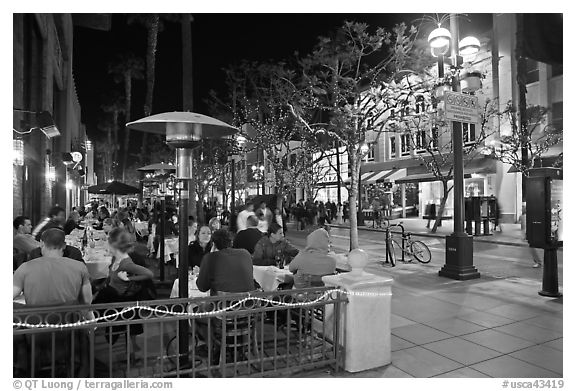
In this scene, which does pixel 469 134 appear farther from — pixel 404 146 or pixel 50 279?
pixel 50 279

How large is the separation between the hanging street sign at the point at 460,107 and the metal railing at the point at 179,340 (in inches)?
191

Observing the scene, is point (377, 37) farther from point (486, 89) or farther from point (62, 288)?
point (486, 89)

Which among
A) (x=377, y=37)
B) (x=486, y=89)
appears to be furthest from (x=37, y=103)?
(x=486, y=89)

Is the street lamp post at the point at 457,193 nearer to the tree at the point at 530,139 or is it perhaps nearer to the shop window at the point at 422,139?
the shop window at the point at 422,139

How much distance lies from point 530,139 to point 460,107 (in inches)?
566

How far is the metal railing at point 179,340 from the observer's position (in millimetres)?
3848

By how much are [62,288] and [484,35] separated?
28543 millimetres

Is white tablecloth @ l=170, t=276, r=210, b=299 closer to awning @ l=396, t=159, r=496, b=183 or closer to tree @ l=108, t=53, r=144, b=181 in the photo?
awning @ l=396, t=159, r=496, b=183

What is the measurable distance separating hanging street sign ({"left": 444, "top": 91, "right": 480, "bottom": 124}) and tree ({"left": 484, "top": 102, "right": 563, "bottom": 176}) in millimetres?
12915

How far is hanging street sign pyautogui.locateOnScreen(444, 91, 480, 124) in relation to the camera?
8.51m

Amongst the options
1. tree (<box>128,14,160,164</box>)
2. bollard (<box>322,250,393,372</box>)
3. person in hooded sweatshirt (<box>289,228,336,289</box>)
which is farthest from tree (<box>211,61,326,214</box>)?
bollard (<box>322,250,393,372</box>)

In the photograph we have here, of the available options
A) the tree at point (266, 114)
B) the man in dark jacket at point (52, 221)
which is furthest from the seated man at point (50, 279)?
the tree at point (266, 114)

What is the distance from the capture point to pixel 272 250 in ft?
26.2

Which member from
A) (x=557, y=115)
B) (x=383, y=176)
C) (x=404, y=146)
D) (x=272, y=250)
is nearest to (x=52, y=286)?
(x=272, y=250)
